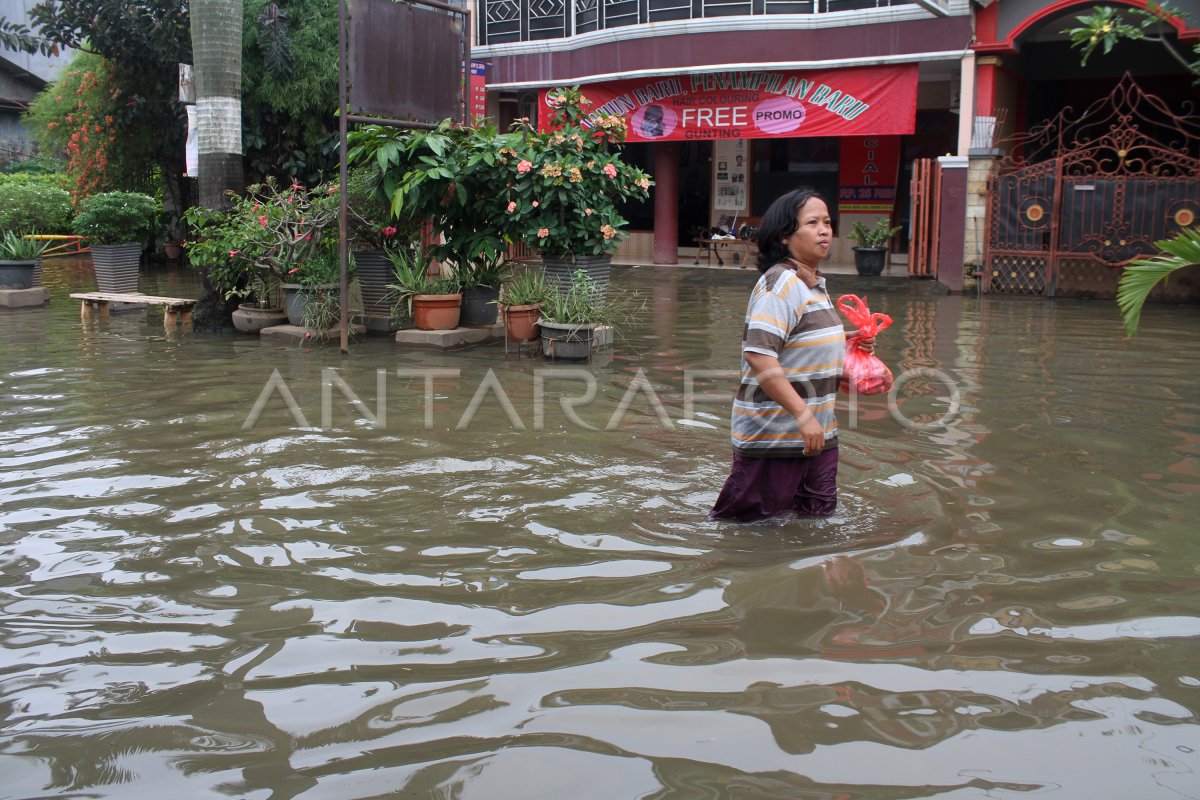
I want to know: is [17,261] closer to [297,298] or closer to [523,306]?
[297,298]

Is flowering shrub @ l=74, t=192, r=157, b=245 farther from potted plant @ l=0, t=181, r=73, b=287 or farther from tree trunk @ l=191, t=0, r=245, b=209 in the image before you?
tree trunk @ l=191, t=0, r=245, b=209

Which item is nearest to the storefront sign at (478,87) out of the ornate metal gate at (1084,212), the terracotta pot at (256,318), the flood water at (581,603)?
the terracotta pot at (256,318)

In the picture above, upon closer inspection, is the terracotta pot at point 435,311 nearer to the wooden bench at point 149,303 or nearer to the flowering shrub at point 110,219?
the wooden bench at point 149,303

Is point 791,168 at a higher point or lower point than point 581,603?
higher

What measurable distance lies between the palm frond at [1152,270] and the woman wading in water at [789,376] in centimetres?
197

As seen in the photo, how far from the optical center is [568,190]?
10.5m

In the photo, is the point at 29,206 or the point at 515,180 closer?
the point at 515,180

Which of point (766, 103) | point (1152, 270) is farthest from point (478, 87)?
point (1152, 270)

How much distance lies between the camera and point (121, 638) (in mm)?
4000

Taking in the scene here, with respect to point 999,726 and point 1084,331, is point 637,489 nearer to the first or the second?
point 999,726

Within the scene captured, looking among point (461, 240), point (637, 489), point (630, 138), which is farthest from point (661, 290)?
point (637, 489)

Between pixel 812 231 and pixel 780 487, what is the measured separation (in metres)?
1.16

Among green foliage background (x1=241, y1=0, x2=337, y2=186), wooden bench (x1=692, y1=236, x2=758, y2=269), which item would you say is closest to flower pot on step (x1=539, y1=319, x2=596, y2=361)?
green foliage background (x1=241, y1=0, x2=337, y2=186)

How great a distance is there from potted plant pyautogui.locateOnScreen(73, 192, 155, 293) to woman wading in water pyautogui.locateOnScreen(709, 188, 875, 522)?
1194cm
